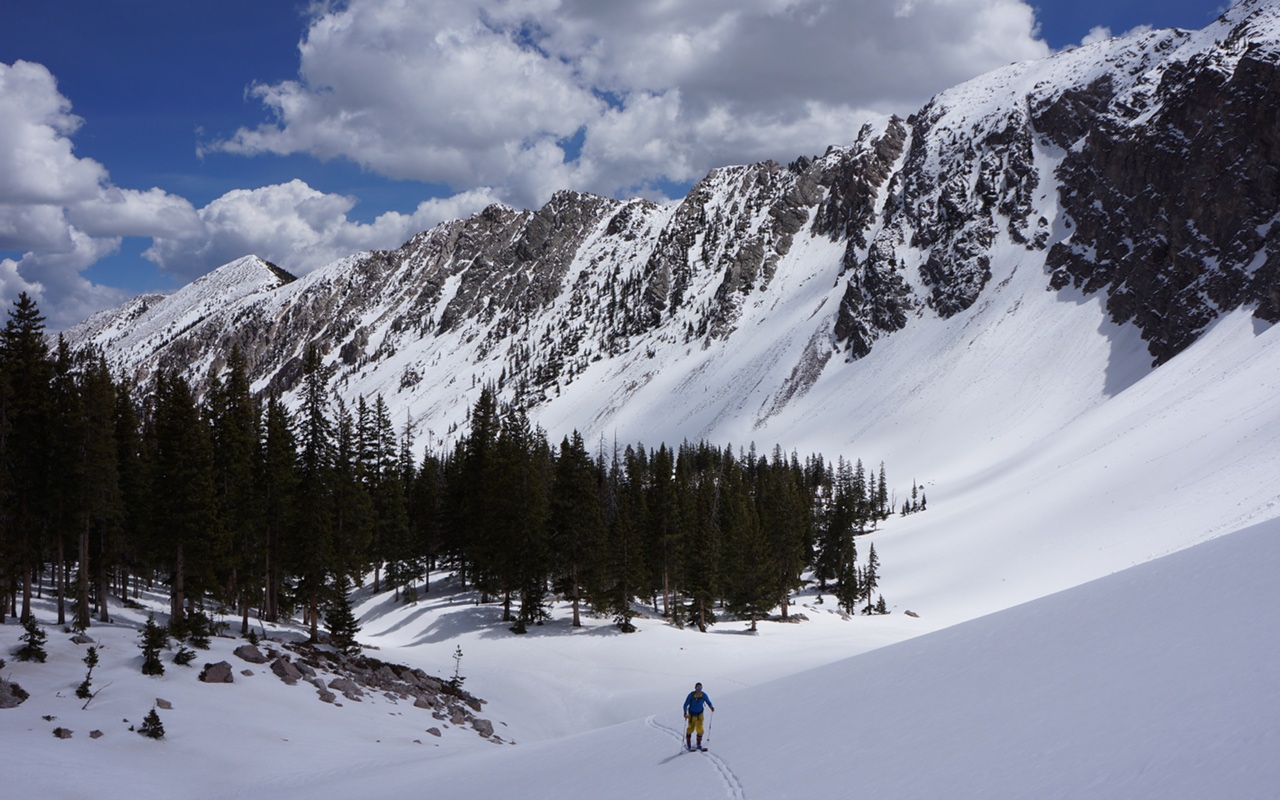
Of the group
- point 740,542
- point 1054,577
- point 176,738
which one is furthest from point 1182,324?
point 176,738

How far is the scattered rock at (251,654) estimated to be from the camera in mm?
26156

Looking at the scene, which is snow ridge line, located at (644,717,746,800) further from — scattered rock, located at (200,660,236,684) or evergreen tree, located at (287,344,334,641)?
evergreen tree, located at (287,344,334,641)

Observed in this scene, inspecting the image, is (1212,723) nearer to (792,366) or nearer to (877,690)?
(877,690)

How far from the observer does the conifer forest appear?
2795 centimetres

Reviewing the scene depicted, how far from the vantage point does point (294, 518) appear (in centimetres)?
3675

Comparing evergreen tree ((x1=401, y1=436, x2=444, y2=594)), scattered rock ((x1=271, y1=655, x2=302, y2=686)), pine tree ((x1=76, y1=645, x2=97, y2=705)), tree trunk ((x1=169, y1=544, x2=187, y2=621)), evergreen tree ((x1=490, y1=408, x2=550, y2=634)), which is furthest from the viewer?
evergreen tree ((x1=401, y1=436, x2=444, y2=594))

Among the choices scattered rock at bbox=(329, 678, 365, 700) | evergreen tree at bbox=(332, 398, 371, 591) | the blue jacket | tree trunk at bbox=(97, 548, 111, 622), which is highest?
evergreen tree at bbox=(332, 398, 371, 591)

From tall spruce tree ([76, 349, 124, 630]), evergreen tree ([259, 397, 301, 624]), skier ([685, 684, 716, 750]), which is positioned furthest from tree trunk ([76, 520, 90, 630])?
skier ([685, 684, 716, 750])

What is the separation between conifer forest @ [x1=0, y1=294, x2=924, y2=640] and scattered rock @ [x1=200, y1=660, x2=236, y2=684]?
5.46 m

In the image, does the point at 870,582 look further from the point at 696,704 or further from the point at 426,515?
the point at 696,704

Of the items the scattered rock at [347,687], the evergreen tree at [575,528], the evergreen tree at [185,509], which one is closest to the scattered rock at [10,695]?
the scattered rock at [347,687]

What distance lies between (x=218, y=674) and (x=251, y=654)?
2.90 meters

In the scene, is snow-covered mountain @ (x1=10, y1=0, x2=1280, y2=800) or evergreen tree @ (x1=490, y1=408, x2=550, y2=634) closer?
snow-covered mountain @ (x1=10, y1=0, x2=1280, y2=800)

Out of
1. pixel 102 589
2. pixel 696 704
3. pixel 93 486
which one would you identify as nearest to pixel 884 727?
pixel 696 704
